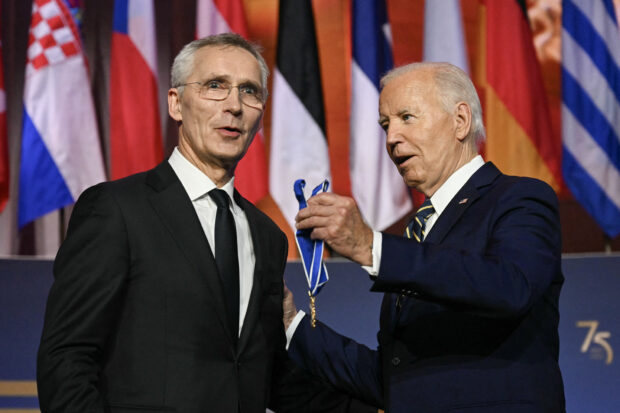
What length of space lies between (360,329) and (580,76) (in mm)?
2207

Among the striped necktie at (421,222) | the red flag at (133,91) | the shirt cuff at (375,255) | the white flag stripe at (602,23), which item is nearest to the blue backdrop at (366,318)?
the red flag at (133,91)

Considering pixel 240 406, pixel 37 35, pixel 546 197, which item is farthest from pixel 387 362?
pixel 37 35

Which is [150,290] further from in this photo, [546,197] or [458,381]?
[546,197]

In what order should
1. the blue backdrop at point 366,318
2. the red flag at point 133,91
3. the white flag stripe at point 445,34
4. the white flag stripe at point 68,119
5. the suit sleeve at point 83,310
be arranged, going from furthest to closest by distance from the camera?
1. the white flag stripe at point 445,34
2. the red flag at point 133,91
3. the white flag stripe at point 68,119
4. the blue backdrop at point 366,318
5. the suit sleeve at point 83,310

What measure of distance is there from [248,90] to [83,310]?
74 centimetres

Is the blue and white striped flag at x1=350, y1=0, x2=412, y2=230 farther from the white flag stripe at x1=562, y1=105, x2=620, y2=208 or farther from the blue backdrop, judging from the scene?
the white flag stripe at x1=562, y1=105, x2=620, y2=208

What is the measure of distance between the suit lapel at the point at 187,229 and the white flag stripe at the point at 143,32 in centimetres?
274

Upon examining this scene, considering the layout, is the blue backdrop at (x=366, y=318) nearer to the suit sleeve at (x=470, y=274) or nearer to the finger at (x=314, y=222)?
the suit sleeve at (x=470, y=274)

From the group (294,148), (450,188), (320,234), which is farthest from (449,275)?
(294,148)

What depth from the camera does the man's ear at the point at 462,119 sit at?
5.77 feet

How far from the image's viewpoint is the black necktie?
1555 mm

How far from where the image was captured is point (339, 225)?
3.94 ft

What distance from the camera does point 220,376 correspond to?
149 centimetres

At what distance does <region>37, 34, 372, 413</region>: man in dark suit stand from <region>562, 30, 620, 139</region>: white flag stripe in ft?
10.2
